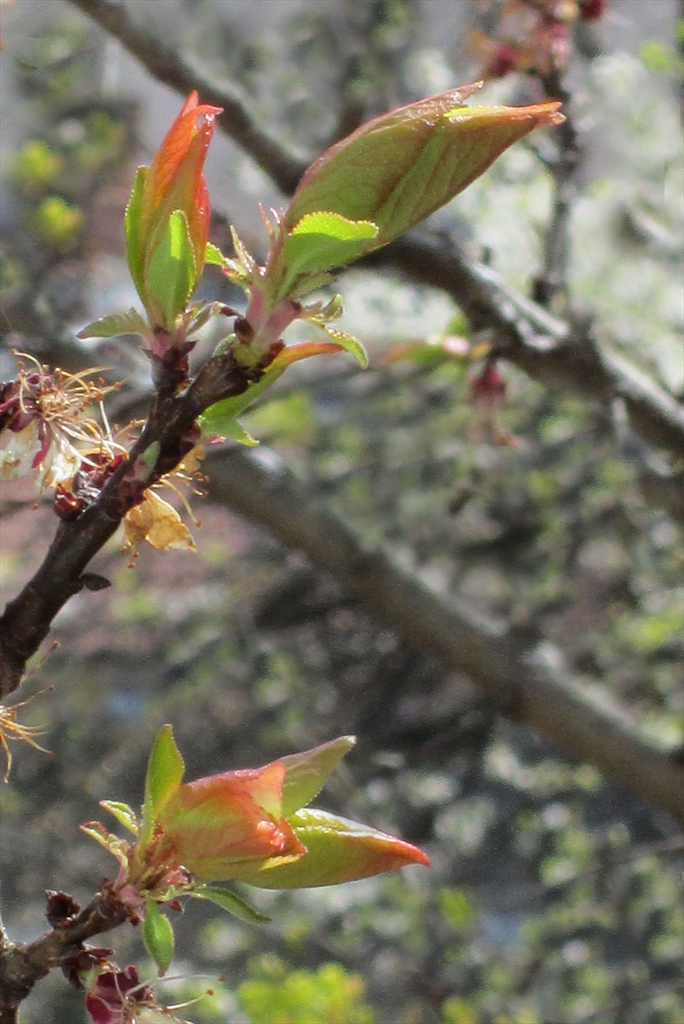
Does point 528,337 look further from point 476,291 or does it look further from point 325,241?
point 325,241

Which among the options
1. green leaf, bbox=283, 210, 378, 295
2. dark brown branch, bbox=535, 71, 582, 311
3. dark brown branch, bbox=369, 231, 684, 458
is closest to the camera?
green leaf, bbox=283, 210, 378, 295

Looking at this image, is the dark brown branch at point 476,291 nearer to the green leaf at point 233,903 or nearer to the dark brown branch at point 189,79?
the dark brown branch at point 189,79

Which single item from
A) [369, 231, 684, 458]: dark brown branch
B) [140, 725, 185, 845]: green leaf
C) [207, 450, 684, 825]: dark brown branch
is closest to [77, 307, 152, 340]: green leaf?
[140, 725, 185, 845]: green leaf

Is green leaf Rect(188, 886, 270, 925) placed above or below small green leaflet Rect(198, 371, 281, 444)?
below

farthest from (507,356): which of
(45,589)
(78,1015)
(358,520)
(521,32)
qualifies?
(358,520)

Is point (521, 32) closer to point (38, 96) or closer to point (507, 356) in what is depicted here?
point (507, 356)

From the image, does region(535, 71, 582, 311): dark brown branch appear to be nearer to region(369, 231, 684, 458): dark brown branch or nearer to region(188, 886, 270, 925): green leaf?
region(369, 231, 684, 458): dark brown branch
